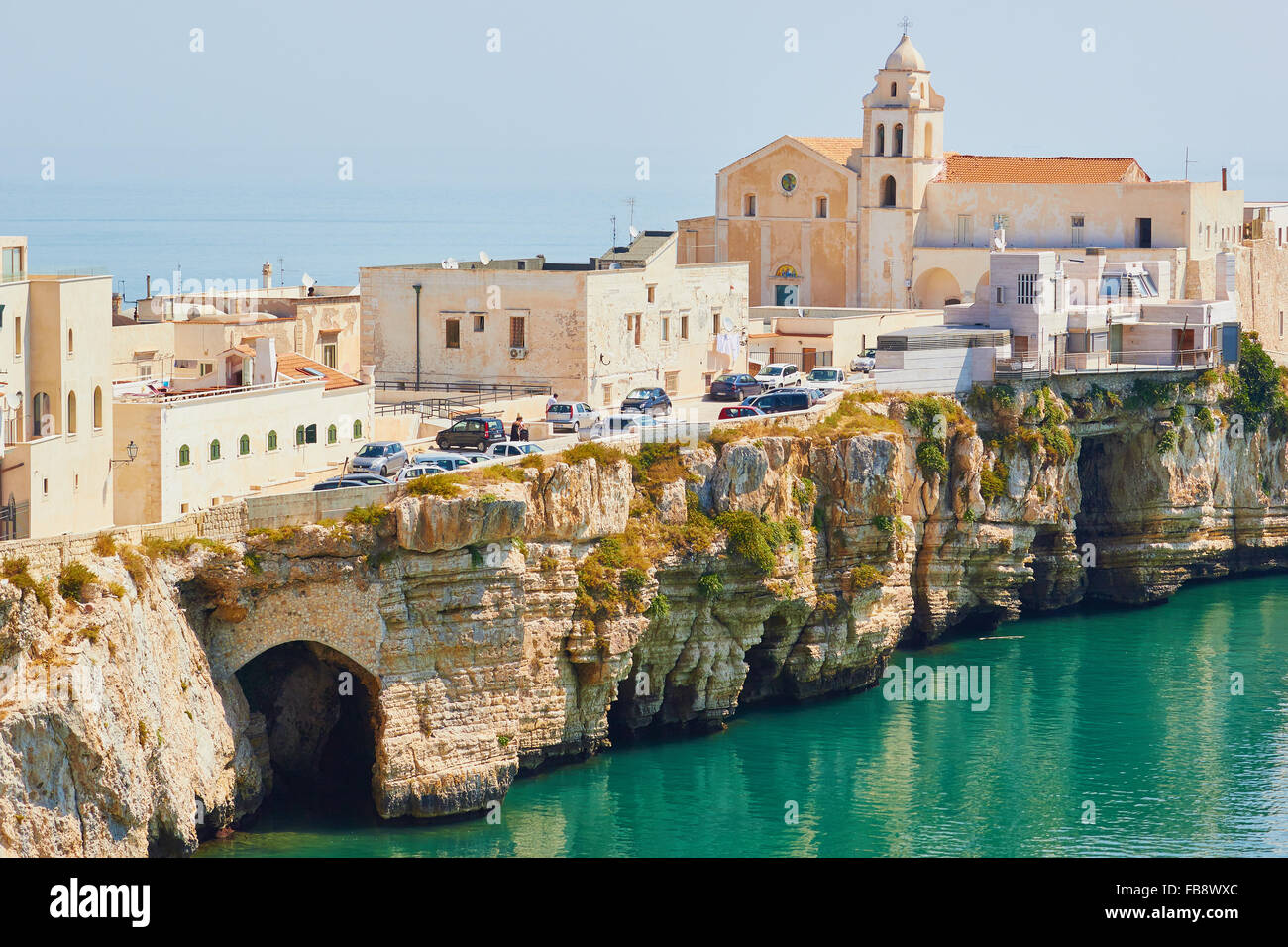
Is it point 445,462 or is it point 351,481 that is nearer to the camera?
point 351,481

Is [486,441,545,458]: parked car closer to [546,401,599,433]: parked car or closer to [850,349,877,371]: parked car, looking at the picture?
[546,401,599,433]: parked car

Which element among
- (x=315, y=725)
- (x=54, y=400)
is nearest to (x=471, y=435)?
(x=315, y=725)

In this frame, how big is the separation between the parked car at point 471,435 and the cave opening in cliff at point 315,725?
1048 centimetres

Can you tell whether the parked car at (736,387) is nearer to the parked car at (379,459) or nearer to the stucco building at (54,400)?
the parked car at (379,459)

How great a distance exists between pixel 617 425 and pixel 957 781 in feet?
49.8

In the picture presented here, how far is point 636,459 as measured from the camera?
6675 cm

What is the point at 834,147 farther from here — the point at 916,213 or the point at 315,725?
the point at 315,725

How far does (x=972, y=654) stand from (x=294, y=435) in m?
25.2

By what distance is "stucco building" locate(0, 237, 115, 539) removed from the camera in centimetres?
5578

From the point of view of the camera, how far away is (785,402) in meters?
75.0

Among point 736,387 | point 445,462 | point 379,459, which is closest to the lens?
point 445,462

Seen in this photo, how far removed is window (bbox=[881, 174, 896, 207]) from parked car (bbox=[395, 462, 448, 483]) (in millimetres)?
49284

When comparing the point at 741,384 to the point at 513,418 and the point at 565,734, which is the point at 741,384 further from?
the point at 565,734

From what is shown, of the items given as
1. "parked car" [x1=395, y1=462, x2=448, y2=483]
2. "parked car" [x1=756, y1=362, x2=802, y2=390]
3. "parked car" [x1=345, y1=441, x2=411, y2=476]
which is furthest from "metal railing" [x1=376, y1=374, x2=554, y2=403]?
"parked car" [x1=395, y1=462, x2=448, y2=483]
